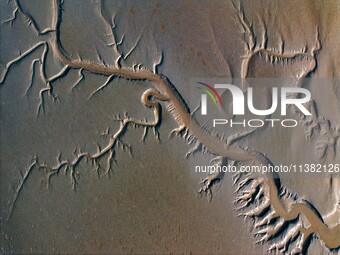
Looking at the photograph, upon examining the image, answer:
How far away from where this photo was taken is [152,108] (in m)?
2.61

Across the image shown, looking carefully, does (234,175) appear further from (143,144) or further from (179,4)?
(179,4)

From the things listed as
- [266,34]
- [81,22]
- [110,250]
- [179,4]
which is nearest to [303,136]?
[266,34]

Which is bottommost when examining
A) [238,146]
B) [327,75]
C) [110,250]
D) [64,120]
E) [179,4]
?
[110,250]

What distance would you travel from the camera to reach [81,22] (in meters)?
2.63

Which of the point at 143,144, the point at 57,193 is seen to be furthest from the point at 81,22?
the point at 57,193

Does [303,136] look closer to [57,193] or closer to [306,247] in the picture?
[306,247]

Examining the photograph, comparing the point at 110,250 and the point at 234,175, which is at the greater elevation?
the point at 234,175

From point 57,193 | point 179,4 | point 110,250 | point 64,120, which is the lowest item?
point 110,250

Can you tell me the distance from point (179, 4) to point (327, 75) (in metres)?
1.14

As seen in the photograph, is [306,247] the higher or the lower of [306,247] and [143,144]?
the lower

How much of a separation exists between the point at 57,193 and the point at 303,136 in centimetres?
174

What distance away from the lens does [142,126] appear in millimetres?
2604

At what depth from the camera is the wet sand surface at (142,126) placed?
258cm

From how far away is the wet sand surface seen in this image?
2578mm
